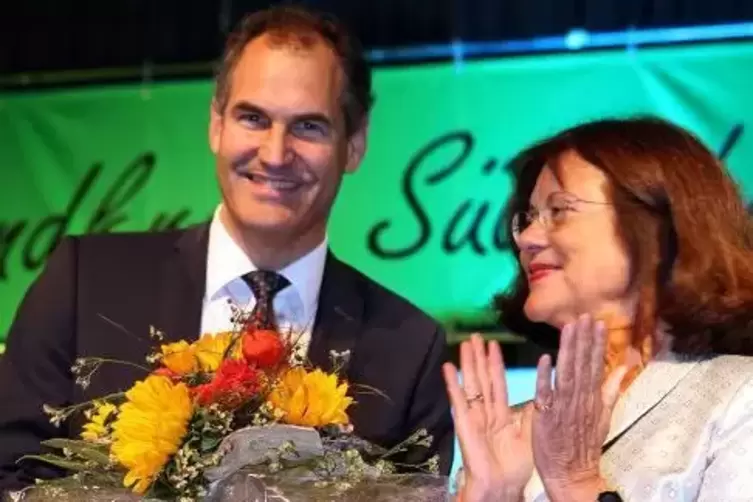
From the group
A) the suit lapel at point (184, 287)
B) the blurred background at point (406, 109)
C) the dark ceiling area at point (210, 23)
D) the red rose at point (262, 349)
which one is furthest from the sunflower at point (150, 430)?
the dark ceiling area at point (210, 23)

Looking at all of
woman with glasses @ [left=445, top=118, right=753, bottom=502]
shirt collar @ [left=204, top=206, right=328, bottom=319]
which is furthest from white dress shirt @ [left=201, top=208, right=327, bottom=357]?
woman with glasses @ [left=445, top=118, right=753, bottom=502]

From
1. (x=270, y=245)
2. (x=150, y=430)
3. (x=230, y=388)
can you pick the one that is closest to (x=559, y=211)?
(x=270, y=245)

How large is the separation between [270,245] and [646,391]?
698mm

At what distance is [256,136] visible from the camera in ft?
8.20

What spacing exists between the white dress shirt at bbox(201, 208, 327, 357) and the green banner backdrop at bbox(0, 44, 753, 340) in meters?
1.67

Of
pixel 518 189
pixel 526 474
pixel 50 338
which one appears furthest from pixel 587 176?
pixel 50 338

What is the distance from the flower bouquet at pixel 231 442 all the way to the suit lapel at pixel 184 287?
1.34 feet

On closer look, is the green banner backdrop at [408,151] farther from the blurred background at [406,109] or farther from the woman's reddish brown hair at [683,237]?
the woman's reddish brown hair at [683,237]

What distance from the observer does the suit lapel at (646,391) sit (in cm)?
227

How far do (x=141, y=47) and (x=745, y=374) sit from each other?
287 centimetres

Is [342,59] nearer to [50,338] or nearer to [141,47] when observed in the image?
[50,338]

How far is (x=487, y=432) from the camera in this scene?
6.94 ft

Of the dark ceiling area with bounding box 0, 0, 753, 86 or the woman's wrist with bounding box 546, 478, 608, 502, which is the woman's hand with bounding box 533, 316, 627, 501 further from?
the dark ceiling area with bounding box 0, 0, 753, 86

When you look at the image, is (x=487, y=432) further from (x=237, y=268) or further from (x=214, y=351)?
(x=237, y=268)
